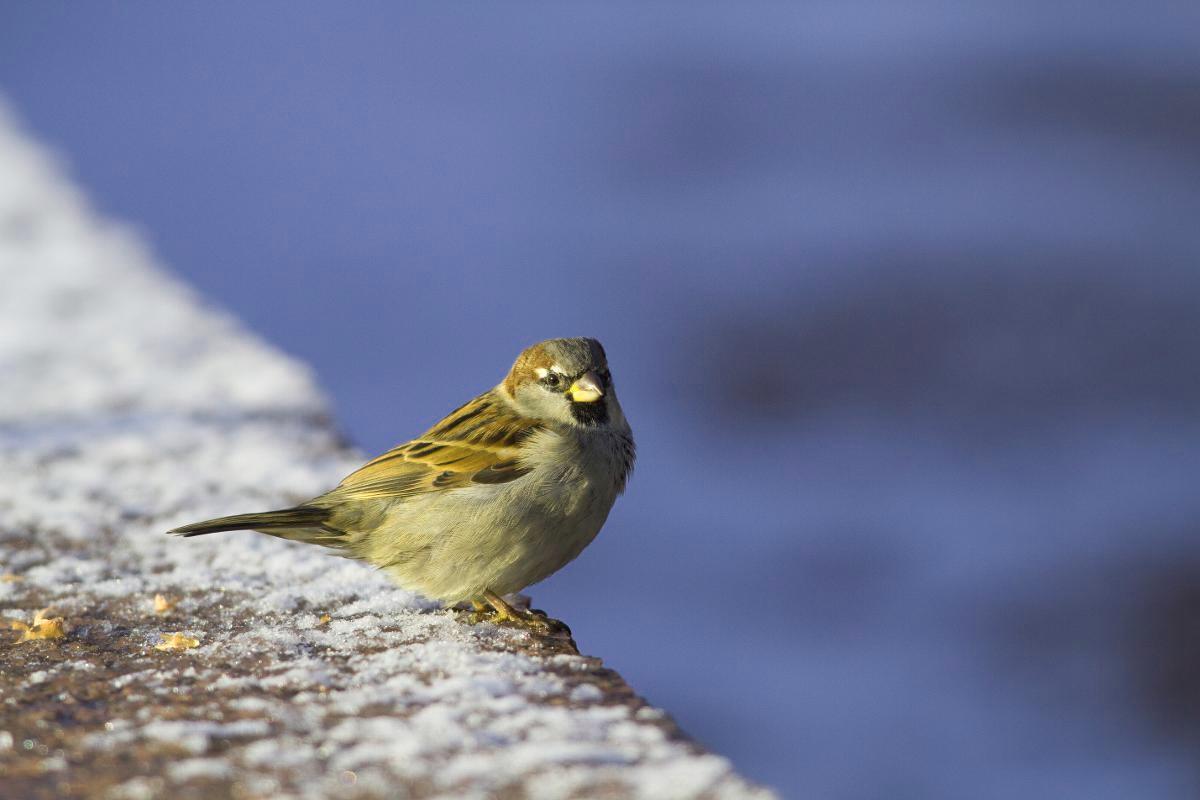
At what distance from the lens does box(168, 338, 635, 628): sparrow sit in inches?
118

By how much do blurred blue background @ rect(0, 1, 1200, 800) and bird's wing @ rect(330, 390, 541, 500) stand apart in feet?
3.78

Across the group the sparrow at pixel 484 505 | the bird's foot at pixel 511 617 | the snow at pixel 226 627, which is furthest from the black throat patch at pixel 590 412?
the snow at pixel 226 627

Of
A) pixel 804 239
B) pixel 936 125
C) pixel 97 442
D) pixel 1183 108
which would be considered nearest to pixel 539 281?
pixel 804 239

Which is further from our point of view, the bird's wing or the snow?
the bird's wing

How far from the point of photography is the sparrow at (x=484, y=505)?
3000 millimetres

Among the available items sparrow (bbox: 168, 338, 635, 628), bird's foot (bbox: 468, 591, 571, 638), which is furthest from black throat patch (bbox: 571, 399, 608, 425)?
bird's foot (bbox: 468, 591, 571, 638)

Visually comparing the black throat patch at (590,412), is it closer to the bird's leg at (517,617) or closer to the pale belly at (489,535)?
the pale belly at (489,535)

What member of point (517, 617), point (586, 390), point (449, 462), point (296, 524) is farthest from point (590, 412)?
point (296, 524)

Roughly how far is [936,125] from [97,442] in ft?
33.4

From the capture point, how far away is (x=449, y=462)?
3.17m

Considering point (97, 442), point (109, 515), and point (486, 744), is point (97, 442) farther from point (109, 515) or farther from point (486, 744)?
point (486, 744)

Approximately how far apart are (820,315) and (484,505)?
7303 mm

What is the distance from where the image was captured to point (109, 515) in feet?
11.4

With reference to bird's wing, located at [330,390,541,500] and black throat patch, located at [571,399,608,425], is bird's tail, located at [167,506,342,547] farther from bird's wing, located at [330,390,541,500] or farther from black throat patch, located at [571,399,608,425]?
black throat patch, located at [571,399,608,425]
